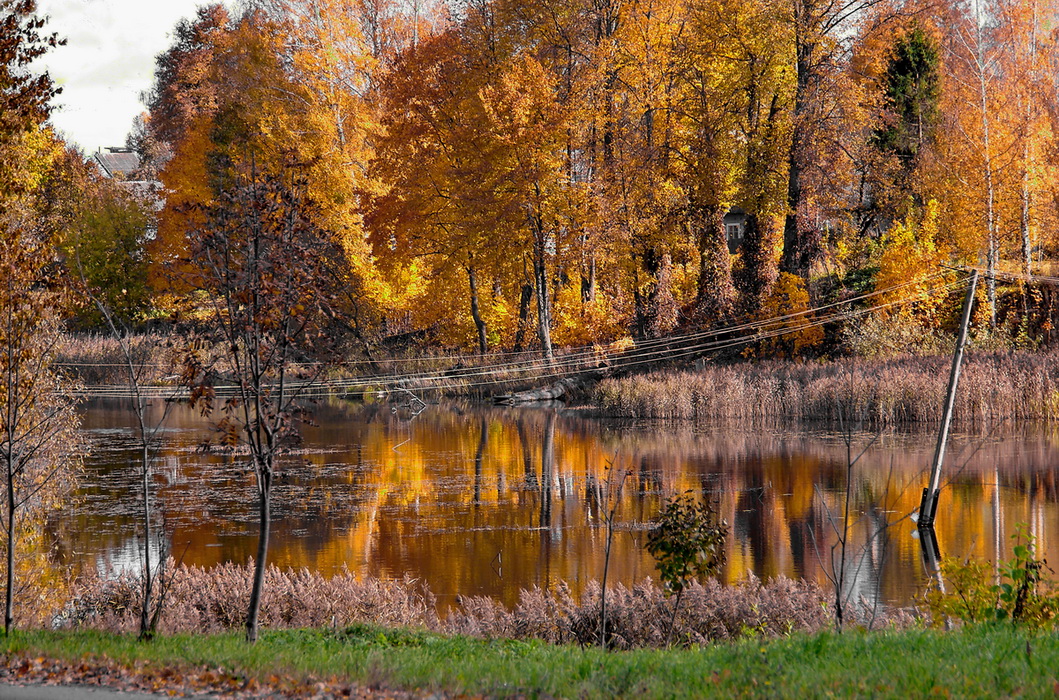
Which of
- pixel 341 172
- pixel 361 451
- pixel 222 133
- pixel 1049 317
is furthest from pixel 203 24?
pixel 1049 317

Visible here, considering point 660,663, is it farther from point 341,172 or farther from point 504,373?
point 341,172

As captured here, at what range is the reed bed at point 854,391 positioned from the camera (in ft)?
86.8

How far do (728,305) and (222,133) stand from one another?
2281cm

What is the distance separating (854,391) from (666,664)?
71.5 feet

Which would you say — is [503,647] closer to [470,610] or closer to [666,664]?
[470,610]

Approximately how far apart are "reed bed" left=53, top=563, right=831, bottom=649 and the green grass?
1543 millimetres

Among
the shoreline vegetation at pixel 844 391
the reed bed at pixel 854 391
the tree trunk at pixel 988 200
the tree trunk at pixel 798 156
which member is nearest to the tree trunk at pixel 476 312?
the shoreline vegetation at pixel 844 391

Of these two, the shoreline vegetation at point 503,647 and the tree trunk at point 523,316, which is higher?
the tree trunk at point 523,316

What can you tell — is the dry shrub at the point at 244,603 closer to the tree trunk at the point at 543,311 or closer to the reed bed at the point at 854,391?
the reed bed at the point at 854,391

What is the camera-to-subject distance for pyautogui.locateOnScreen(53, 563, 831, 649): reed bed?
35.9 ft

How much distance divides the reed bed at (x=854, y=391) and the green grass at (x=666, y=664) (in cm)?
1675

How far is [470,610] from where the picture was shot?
39.4 ft

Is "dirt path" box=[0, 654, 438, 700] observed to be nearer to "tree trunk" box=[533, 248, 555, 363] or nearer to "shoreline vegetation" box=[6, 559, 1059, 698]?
"shoreline vegetation" box=[6, 559, 1059, 698]

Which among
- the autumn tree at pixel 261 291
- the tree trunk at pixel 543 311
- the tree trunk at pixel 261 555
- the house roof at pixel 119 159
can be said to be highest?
the house roof at pixel 119 159
